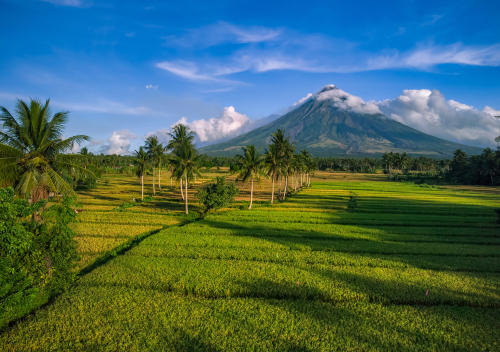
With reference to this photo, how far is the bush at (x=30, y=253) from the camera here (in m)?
8.82

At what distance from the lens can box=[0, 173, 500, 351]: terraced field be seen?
30.4ft

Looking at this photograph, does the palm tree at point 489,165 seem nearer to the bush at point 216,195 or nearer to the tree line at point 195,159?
the tree line at point 195,159

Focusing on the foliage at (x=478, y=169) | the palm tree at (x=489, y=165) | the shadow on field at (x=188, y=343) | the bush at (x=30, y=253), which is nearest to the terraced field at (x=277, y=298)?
the shadow on field at (x=188, y=343)

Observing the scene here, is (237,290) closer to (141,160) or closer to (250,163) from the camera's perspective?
(250,163)

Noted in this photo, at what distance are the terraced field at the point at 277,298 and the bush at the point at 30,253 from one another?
94cm

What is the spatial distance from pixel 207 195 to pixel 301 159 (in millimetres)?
35209

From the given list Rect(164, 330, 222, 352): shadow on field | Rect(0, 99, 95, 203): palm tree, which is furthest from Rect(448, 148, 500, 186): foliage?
Rect(0, 99, 95, 203): palm tree

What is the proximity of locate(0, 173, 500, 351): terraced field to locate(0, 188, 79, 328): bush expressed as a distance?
942 mm

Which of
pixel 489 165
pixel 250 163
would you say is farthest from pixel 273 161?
pixel 489 165

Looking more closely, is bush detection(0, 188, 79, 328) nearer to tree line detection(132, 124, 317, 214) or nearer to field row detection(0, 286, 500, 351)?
field row detection(0, 286, 500, 351)

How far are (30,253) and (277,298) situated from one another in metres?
10.8

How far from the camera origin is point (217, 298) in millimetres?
12312

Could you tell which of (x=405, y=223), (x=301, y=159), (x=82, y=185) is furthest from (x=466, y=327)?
(x=82, y=185)

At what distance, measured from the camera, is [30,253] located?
10.6 meters
